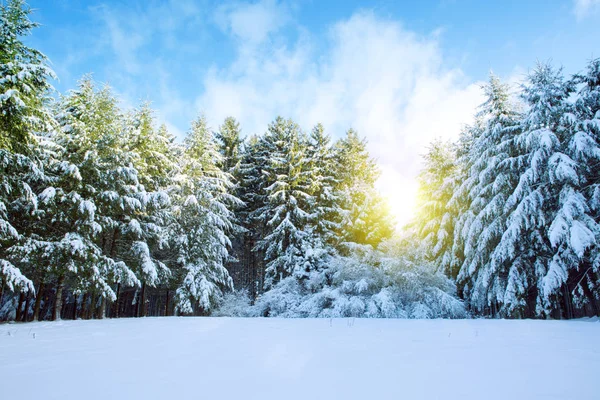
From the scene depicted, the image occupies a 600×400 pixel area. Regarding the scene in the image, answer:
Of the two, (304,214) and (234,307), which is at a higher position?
(304,214)

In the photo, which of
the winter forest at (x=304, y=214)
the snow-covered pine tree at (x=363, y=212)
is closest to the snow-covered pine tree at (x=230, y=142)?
the winter forest at (x=304, y=214)

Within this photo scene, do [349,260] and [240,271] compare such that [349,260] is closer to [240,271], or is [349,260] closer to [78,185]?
[78,185]

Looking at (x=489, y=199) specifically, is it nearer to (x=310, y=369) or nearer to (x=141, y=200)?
(x=310, y=369)

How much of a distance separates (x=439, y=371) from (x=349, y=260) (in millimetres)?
13167

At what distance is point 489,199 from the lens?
15078 mm

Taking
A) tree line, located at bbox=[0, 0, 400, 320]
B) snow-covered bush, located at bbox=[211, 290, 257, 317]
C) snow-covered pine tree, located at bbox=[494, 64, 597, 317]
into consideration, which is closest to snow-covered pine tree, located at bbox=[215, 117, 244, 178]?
tree line, located at bbox=[0, 0, 400, 320]

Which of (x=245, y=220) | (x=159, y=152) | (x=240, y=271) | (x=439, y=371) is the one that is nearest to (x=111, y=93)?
(x=159, y=152)

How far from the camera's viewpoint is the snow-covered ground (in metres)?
2.36

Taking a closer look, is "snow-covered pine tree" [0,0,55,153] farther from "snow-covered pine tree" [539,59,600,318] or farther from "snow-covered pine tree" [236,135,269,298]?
"snow-covered pine tree" [539,59,600,318]

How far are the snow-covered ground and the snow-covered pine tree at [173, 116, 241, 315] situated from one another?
12.7 m

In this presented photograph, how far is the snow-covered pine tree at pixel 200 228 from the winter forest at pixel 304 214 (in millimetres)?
103

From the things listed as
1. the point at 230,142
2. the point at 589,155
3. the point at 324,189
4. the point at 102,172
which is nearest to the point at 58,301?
the point at 102,172

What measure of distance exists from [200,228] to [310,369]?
16403mm

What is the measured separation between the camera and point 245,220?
24.7 m
